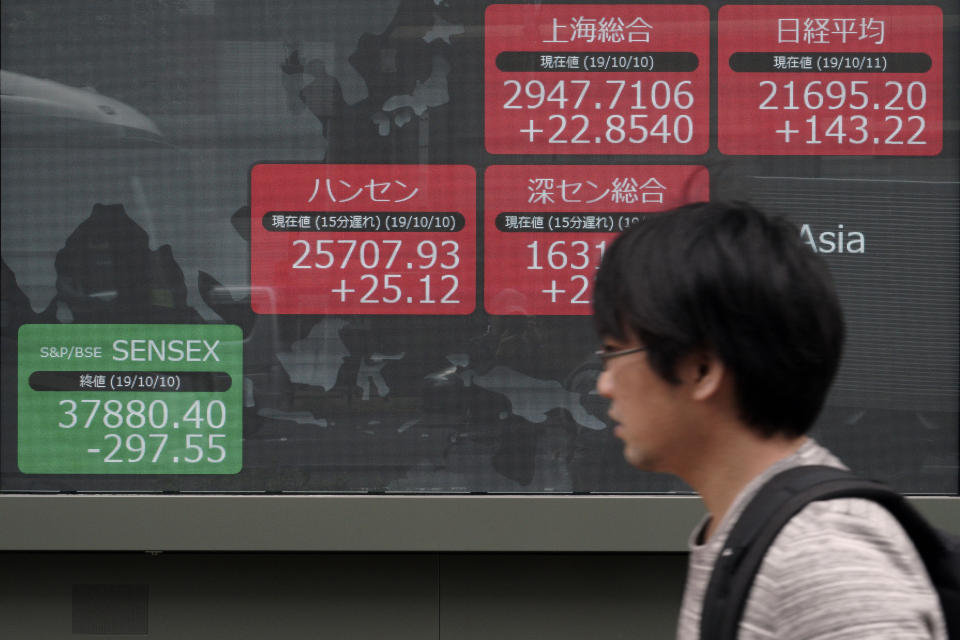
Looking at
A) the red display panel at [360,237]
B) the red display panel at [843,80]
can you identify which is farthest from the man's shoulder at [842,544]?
the red display panel at [843,80]

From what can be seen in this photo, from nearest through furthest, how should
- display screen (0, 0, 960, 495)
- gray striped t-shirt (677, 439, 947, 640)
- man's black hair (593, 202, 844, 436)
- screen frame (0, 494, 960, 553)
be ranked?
1. gray striped t-shirt (677, 439, 947, 640)
2. man's black hair (593, 202, 844, 436)
3. screen frame (0, 494, 960, 553)
4. display screen (0, 0, 960, 495)

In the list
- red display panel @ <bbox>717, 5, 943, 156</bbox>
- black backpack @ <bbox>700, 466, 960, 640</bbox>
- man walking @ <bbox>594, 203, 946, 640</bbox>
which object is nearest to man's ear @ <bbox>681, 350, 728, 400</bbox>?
man walking @ <bbox>594, 203, 946, 640</bbox>

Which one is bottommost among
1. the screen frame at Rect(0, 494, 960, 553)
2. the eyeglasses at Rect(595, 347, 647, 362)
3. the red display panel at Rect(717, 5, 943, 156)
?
the screen frame at Rect(0, 494, 960, 553)

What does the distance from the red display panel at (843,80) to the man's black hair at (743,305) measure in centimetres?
237

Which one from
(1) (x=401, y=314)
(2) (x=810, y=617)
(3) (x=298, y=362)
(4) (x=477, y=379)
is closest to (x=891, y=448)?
(4) (x=477, y=379)

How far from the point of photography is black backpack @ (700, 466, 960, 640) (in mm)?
1020

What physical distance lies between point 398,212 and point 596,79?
0.79 m

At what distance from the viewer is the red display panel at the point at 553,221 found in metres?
3.40

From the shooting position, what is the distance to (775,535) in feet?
3.34

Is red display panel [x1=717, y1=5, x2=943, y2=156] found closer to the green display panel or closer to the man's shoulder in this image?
the green display panel

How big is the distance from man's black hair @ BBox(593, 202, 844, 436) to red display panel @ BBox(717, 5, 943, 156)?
7.76 ft

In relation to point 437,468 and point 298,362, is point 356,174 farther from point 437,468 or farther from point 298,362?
point 437,468

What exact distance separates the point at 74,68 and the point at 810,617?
3.15m

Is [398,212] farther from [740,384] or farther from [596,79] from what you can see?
[740,384]
